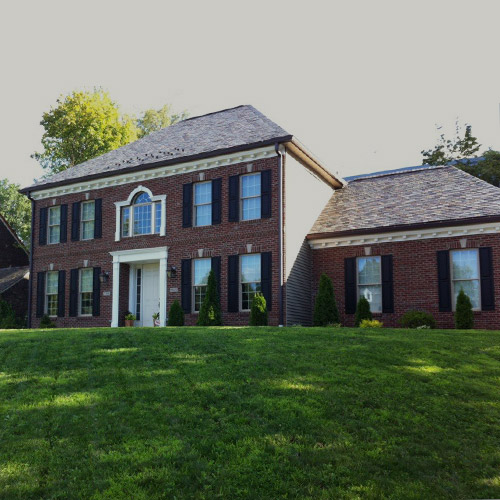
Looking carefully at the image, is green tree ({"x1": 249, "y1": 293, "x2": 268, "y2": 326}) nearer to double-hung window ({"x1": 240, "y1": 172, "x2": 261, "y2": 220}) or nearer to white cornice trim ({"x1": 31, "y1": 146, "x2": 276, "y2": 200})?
double-hung window ({"x1": 240, "y1": 172, "x2": 261, "y2": 220})

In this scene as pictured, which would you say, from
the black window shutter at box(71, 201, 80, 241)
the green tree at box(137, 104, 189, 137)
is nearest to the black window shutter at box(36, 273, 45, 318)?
the black window shutter at box(71, 201, 80, 241)

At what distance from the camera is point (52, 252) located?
2214 cm

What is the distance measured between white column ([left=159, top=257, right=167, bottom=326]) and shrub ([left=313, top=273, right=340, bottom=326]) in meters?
5.16

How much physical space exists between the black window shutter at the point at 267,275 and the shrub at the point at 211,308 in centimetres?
147

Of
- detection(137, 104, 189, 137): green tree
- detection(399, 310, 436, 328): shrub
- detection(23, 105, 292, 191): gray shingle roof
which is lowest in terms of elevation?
detection(399, 310, 436, 328): shrub

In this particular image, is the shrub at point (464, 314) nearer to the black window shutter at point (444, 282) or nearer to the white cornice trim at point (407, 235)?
the black window shutter at point (444, 282)

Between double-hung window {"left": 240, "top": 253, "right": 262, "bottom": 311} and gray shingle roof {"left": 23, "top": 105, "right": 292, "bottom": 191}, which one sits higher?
gray shingle roof {"left": 23, "top": 105, "right": 292, "bottom": 191}

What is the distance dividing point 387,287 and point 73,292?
11.4m

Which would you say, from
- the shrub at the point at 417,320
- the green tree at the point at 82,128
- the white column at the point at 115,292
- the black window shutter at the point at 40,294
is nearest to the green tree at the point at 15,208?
the green tree at the point at 82,128

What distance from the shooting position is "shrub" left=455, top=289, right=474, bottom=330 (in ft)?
48.7

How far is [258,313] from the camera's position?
16.4m

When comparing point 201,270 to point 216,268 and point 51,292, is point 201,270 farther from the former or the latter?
point 51,292

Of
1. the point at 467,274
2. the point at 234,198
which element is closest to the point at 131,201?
the point at 234,198

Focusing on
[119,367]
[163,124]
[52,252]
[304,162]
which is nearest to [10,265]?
[52,252]
